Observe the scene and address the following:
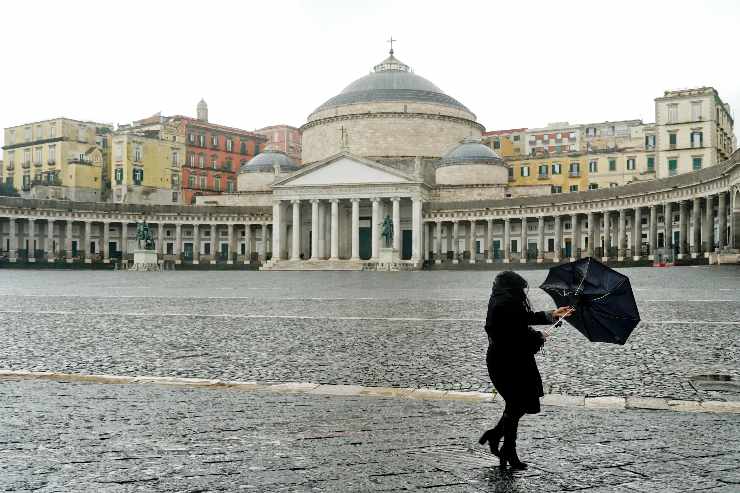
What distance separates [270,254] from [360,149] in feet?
49.4

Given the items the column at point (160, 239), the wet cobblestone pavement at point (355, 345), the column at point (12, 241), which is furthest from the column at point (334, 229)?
the wet cobblestone pavement at point (355, 345)

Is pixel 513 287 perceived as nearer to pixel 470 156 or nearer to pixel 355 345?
pixel 355 345

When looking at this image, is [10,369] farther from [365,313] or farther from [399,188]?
[399,188]

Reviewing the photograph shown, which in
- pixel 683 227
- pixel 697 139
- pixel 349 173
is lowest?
pixel 683 227

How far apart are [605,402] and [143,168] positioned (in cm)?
8694

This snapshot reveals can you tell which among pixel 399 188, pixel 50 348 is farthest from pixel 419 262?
pixel 50 348

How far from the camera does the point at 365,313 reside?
17094mm

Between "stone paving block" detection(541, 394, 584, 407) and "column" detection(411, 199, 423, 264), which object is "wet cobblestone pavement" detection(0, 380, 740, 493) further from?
"column" detection(411, 199, 423, 264)

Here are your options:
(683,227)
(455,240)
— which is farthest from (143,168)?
(683,227)

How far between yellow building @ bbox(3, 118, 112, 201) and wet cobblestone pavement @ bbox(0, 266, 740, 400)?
72.4 metres

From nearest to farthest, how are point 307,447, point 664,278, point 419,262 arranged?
1. point 307,447
2. point 664,278
3. point 419,262

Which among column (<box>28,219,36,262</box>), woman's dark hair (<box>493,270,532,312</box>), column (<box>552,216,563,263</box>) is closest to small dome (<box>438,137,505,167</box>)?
column (<box>552,216,563,263</box>)

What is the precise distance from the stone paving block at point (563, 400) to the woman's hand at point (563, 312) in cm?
205

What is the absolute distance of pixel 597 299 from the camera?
5.35 m
